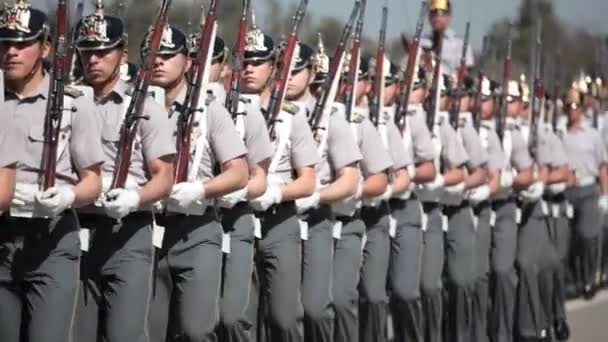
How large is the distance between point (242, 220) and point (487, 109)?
5703 millimetres

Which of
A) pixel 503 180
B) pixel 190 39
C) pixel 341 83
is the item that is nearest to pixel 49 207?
pixel 190 39

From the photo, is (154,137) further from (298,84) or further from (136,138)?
(298,84)

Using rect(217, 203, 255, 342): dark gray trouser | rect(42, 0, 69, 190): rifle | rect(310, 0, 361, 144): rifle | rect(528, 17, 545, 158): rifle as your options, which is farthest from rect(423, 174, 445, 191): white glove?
rect(42, 0, 69, 190): rifle

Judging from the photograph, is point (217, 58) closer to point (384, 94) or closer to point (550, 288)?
point (384, 94)

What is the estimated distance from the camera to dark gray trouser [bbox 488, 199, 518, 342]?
15.5 metres

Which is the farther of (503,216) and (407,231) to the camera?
(503,216)

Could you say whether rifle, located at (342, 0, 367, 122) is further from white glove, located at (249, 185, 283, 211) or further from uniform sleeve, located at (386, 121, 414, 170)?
white glove, located at (249, 185, 283, 211)

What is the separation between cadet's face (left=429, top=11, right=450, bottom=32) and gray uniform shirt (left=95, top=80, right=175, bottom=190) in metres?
6.98

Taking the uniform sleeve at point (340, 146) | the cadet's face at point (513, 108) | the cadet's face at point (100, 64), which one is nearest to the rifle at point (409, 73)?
the uniform sleeve at point (340, 146)

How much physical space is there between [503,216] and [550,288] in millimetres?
1020

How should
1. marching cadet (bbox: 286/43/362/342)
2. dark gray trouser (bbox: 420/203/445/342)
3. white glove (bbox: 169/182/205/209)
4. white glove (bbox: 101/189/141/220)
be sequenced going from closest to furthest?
1. white glove (bbox: 101/189/141/220)
2. white glove (bbox: 169/182/205/209)
3. marching cadet (bbox: 286/43/362/342)
4. dark gray trouser (bbox: 420/203/445/342)

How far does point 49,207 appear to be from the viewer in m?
8.92

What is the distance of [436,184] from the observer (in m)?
14.3

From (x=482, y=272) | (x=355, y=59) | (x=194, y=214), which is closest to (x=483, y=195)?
(x=482, y=272)
